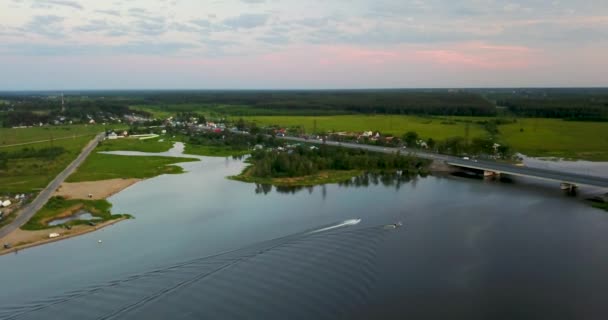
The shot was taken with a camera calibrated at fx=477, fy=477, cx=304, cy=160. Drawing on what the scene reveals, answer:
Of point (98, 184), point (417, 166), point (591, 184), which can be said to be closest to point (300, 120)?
point (417, 166)

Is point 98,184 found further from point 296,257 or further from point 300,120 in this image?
point 300,120

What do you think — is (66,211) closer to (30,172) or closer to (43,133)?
(30,172)

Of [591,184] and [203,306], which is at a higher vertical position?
[591,184]

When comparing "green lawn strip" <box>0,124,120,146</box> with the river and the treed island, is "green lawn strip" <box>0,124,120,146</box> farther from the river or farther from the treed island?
the river

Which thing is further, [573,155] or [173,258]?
[573,155]

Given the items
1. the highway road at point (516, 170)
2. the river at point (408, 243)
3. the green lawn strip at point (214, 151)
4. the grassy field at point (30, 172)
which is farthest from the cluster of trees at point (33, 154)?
the highway road at point (516, 170)

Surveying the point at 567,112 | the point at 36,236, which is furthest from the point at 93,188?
the point at 567,112
